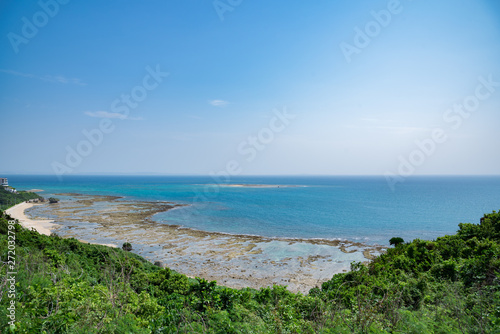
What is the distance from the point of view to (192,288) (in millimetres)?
9414

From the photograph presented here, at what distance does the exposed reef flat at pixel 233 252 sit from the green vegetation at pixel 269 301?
26.0 feet

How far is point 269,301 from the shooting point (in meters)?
9.68

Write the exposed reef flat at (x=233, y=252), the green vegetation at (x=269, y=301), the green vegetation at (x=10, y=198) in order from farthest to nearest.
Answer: the green vegetation at (x=10, y=198) → the exposed reef flat at (x=233, y=252) → the green vegetation at (x=269, y=301)

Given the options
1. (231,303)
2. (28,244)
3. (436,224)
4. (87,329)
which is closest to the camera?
(87,329)

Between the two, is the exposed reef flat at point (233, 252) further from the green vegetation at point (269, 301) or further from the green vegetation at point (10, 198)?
the green vegetation at point (10, 198)

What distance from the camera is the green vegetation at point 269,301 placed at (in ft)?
16.6

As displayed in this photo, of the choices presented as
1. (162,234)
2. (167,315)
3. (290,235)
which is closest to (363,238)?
(290,235)

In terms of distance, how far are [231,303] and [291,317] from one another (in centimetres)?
212

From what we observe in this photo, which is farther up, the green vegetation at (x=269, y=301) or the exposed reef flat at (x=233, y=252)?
the green vegetation at (x=269, y=301)

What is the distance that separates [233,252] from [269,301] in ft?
59.5

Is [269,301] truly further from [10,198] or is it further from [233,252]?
[10,198]

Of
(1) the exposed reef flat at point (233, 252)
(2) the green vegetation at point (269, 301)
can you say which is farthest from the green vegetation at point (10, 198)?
(2) the green vegetation at point (269, 301)

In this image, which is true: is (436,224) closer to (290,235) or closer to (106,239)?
(290,235)

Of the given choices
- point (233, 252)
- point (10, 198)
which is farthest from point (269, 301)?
point (10, 198)
